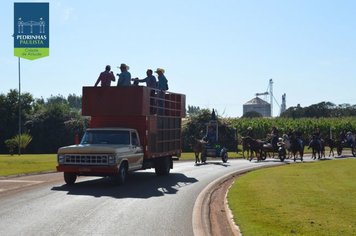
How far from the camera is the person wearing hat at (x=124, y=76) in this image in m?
22.2

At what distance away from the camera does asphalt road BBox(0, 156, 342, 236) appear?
11102 mm

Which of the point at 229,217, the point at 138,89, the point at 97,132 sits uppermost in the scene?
the point at 138,89

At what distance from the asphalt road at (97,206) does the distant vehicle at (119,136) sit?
2.38 ft

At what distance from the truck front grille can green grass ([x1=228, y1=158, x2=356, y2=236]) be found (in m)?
→ 4.51

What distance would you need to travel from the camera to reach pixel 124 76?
22250mm

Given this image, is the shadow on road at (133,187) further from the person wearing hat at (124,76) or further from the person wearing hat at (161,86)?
the person wearing hat at (124,76)

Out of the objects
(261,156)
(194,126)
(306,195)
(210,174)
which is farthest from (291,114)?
(306,195)

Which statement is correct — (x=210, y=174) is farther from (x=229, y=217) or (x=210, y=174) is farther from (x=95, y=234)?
(x=95, y=234)

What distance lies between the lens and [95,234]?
1050 cm

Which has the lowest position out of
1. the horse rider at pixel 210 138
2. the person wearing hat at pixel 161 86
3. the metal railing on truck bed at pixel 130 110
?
the horse rider at pixel 210 138

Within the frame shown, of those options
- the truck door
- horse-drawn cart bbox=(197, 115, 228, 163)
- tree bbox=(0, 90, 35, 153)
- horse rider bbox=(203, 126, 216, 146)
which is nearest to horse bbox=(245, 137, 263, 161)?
horse-drawn cart bbox=(197, 115, 228, 163)

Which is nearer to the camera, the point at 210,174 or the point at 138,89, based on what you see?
the point at 138,89

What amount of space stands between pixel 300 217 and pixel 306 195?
13.0ft

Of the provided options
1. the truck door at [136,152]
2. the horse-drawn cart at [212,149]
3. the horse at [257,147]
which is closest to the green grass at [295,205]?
the truck door at [136,152]
